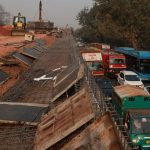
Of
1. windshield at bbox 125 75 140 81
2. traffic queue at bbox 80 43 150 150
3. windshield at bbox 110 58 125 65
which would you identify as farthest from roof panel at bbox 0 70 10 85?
windshield at bbox 110 58 125 65

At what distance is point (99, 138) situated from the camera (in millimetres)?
7785

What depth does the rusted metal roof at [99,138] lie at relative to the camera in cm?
739

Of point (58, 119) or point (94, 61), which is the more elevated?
point (58, 119)

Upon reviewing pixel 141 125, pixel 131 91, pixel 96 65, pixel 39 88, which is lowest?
pixel 96 65

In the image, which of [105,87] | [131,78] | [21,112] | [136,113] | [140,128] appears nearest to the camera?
[21,112]

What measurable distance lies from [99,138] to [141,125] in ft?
36.2

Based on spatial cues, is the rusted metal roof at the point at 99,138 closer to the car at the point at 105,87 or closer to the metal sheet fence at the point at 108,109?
the metal sheet fence at the point at 108,109

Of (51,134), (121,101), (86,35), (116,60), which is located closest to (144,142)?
(121,101)

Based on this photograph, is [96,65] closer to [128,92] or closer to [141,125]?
[128,92]

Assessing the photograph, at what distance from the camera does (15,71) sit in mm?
23906

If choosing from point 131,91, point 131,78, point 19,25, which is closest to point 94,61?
point 131,78

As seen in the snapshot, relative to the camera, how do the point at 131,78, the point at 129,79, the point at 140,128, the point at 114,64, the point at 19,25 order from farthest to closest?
the point at 19,25
the point at 114,64
the point at 131,78
the point at 129,79
the point at 140,128

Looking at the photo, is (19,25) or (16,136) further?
(19,25)

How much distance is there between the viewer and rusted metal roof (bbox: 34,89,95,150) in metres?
9.17
